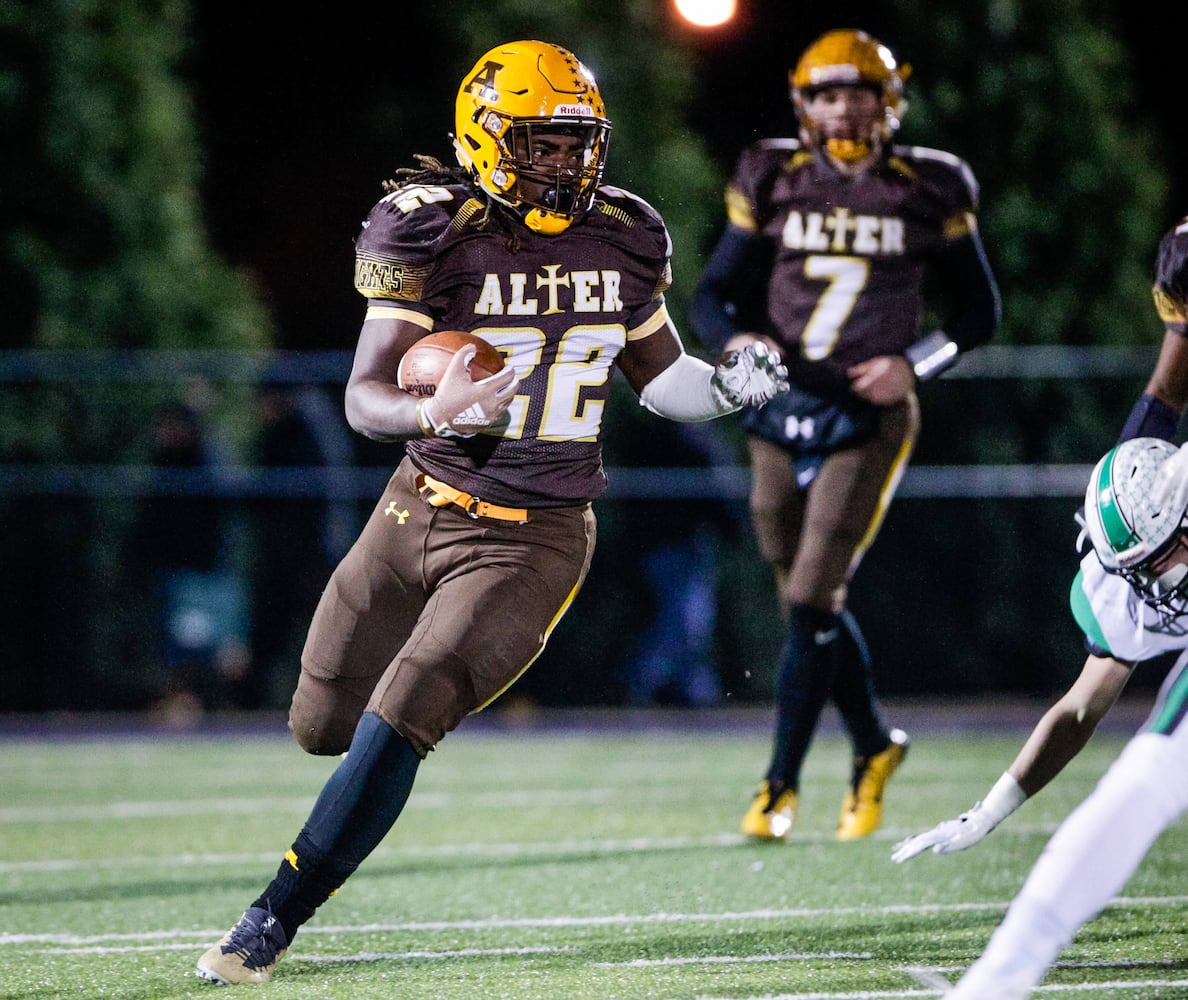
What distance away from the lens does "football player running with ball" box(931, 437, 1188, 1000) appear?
2.43 meters

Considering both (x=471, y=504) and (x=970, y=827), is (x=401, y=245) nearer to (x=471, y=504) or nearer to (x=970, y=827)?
(x=471, y=504)

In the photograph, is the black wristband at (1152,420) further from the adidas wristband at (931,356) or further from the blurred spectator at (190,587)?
the blurred spectator at (190,587)

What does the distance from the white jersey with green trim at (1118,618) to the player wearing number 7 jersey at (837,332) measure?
1.70 m

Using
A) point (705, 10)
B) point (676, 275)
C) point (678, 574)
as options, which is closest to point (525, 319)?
point (678, 574)

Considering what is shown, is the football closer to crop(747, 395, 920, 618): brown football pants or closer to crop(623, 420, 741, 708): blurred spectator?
crop(747, 395, 920, 618): brown football pants

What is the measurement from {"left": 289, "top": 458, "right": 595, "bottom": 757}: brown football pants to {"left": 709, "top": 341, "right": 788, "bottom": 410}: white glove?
0.40 m

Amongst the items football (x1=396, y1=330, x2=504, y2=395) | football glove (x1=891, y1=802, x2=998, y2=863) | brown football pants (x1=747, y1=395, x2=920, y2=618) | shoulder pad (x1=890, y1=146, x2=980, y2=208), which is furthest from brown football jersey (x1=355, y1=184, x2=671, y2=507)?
shoulder pad (x1=890, y1=146, x2=980, y2=208)

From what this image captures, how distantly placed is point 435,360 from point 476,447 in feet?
1.13

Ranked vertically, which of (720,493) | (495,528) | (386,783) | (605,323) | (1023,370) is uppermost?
(605,323)

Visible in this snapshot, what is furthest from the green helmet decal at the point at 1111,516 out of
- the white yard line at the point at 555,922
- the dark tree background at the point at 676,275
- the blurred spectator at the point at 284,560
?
the blurred spectator at the point at 284,560

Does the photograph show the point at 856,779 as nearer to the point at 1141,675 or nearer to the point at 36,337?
the point at 1141,675

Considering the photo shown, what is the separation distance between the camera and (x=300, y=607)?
1044cm

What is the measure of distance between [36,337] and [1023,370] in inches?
247

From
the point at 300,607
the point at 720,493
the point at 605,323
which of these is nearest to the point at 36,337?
the point at 300,607
